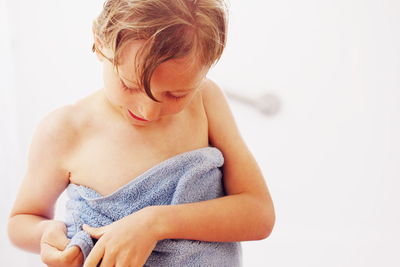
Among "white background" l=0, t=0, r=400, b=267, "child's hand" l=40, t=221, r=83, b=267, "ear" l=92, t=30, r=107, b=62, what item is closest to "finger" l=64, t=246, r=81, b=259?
"child's hand" l=40, t=221, r=83, b=267

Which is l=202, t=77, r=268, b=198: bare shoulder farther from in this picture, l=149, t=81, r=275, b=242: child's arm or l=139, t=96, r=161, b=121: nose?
l=139, t=96, r=161, b=121: nose

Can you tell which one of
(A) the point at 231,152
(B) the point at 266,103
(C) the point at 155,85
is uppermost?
(C) the point at 155,85

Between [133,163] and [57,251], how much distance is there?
0.49ft

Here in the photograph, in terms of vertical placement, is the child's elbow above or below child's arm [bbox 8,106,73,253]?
below

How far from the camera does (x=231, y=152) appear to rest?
0.71 meters

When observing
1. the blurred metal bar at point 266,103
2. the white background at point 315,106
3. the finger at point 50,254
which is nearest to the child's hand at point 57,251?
the finger at point 50,254

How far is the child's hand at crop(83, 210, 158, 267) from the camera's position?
0.56m


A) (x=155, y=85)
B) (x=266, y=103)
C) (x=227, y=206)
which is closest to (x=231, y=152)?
(x=227, y=206)

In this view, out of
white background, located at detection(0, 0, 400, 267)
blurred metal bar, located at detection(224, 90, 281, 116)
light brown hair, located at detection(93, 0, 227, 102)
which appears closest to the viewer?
light brown hair, located at detection(93, 0, 227, 102)

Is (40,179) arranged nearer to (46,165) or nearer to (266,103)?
(46,165)

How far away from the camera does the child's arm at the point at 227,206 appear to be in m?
0.61

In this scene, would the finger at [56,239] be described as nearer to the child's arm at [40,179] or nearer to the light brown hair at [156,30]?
the child's arm at [40,179]

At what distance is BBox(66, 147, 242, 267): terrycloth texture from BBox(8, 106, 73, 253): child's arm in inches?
1.2

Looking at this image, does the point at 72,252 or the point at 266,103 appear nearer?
the point at 72,252
